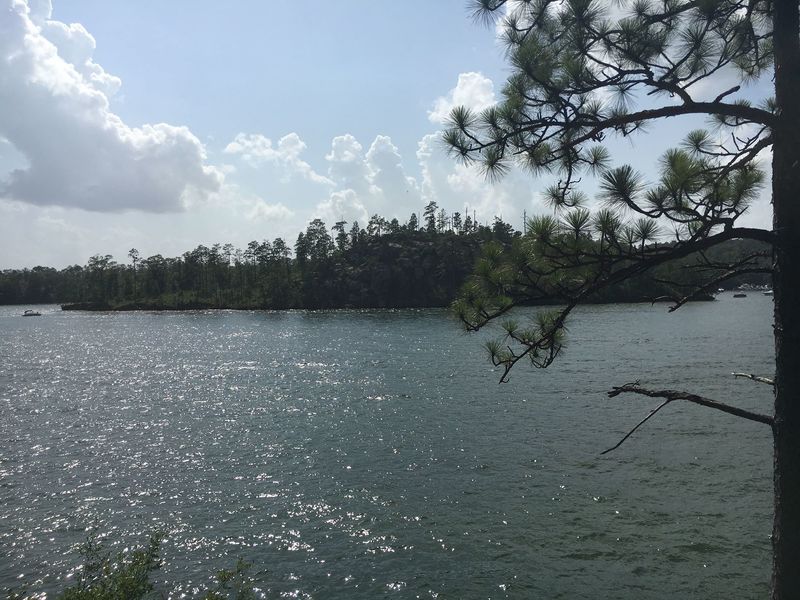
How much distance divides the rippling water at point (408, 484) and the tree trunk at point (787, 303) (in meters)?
3.08

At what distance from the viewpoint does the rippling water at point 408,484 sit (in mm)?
11453

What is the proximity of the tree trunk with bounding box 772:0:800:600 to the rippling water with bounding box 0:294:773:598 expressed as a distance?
308 centimetres

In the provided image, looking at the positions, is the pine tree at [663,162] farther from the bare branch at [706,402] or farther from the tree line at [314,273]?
the tree line at [314,273]

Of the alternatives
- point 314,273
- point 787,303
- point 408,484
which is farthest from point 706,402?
point 314,273

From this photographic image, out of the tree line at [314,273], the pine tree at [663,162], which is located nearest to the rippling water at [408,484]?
the pine tree at [663,162]

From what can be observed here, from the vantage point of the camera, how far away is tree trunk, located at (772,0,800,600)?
4586 millimetres

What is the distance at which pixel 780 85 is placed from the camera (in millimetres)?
4797

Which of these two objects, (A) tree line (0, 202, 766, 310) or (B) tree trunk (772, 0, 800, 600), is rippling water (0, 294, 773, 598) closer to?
(B) tree trunk (772, 0, 800, 600)

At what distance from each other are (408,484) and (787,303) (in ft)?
44.0

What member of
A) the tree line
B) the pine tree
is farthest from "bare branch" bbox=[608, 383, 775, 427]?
the tree line

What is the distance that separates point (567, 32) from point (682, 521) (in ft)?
39.4

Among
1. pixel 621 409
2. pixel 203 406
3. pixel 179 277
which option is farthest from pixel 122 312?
pixel 621 409

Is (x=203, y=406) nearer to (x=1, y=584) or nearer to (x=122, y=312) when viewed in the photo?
(x=1, y=584)

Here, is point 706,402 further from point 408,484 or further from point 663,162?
point 408,484
